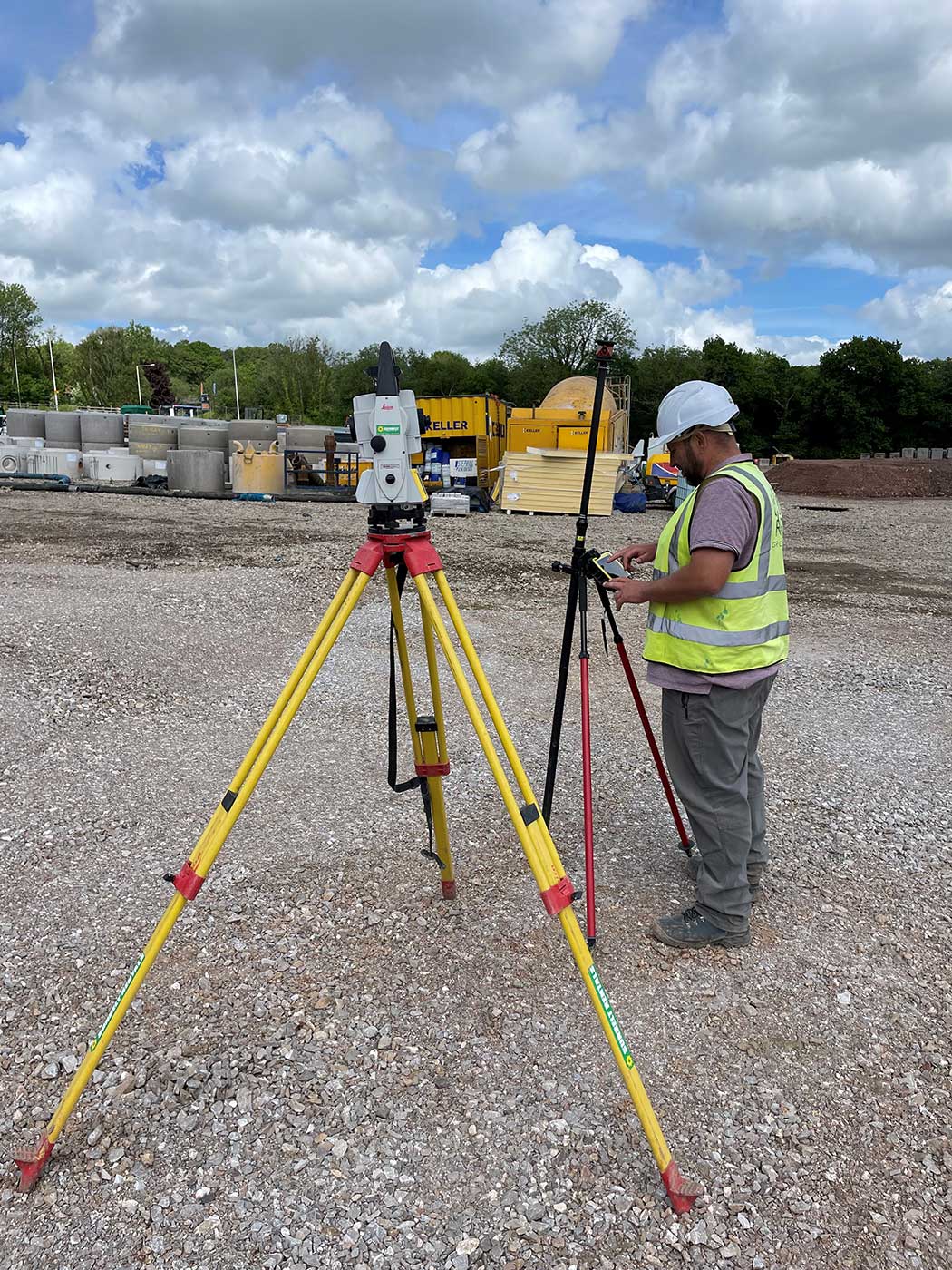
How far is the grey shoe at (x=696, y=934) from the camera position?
3.38m

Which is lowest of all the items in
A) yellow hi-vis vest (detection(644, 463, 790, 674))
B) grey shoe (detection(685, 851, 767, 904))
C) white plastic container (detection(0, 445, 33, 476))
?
grey shoe (detection(685, 851, 767, 904))

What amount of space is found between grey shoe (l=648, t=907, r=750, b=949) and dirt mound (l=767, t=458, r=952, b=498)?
1220 inches

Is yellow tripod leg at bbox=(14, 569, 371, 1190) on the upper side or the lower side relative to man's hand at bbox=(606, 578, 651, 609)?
lower

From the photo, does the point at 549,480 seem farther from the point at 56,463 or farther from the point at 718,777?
the point at 718,777

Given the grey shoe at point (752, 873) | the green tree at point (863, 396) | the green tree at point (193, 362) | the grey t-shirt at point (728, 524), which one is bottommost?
the grey shoe at point (752, 873)

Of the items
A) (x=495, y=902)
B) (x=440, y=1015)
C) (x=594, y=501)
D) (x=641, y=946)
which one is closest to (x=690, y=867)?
(x=641, y=946)

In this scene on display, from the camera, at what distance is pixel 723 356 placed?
61000 millimetres

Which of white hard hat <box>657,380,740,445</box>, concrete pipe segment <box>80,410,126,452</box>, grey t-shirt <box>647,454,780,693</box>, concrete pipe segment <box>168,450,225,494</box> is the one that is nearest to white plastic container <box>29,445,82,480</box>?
concrete pipe segment <box>80,410,126,452</box>

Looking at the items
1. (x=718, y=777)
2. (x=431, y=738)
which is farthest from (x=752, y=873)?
(x=431, y=738)

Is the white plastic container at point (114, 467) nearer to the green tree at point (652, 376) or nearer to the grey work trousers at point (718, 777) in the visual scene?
the grey work trousers at point (718, 777)

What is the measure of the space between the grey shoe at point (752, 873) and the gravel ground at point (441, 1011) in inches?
2.5

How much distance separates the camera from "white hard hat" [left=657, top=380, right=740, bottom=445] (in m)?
3.04

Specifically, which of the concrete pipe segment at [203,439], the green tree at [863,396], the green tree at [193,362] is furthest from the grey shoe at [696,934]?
the green tree at [193,362]

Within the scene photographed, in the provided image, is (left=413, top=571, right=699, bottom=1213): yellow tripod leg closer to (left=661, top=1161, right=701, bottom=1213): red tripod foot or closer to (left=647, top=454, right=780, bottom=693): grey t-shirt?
(left=661, top=1161, right=701, bottom=1213): red tripod foot
